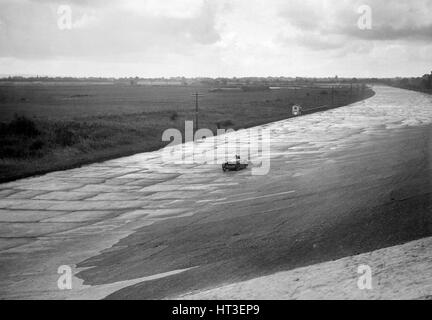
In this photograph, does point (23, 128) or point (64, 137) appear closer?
point (64, 137)

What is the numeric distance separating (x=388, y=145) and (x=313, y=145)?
18.0ft

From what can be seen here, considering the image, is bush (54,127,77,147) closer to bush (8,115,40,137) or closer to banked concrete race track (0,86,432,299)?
bush (8,115,40,137)

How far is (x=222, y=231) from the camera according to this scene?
44.3 feet

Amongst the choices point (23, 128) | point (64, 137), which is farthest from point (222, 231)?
point (23, 128)

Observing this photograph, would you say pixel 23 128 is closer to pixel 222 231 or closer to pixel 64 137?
pixel 64 137

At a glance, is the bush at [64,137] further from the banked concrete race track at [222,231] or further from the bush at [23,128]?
the banked concrete race track at [222,231]

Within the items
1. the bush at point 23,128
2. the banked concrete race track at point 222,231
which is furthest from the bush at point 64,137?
the banked concrete race track at point 222,231

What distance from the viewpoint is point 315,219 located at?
1416cm

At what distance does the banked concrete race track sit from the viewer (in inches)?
384

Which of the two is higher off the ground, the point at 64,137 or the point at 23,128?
the point at 23,128

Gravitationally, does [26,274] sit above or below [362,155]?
below

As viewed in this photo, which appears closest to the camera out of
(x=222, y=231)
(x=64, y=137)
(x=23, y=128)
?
(x=222, y=231)

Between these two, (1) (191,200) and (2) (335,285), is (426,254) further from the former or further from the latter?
(1) (191,200)

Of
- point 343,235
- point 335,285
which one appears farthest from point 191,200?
point 335,285
